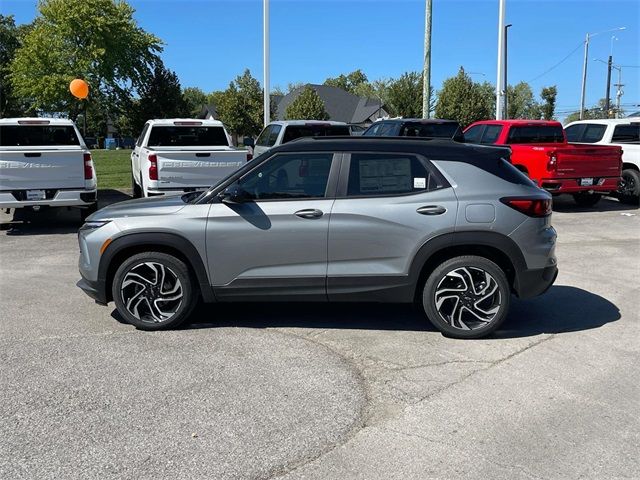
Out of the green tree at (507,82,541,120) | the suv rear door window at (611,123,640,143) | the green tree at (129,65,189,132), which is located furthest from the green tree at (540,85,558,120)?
the suv rear door window at (611,123,640,143)

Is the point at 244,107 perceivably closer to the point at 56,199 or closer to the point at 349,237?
the point at 56,199

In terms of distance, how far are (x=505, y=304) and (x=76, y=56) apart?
62082 mm

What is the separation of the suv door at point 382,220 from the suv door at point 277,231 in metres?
0.12

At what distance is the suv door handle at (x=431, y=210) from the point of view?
17.1 ft

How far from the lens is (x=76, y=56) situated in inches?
2323

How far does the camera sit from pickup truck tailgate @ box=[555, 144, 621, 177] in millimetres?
12695

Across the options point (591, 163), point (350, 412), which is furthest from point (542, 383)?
point (591, 163)

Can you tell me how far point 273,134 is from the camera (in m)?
15.5

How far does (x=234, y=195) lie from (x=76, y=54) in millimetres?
Answer: 60875

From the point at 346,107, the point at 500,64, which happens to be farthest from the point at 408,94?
the point at 346,107

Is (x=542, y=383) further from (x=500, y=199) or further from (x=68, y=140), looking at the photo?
(x=68, y=140)

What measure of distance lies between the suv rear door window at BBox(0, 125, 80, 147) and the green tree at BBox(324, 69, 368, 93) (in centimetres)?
11061

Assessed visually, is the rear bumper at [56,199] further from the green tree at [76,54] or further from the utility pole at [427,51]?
the green tree at [76,54]

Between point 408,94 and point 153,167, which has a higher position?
point 408,94
